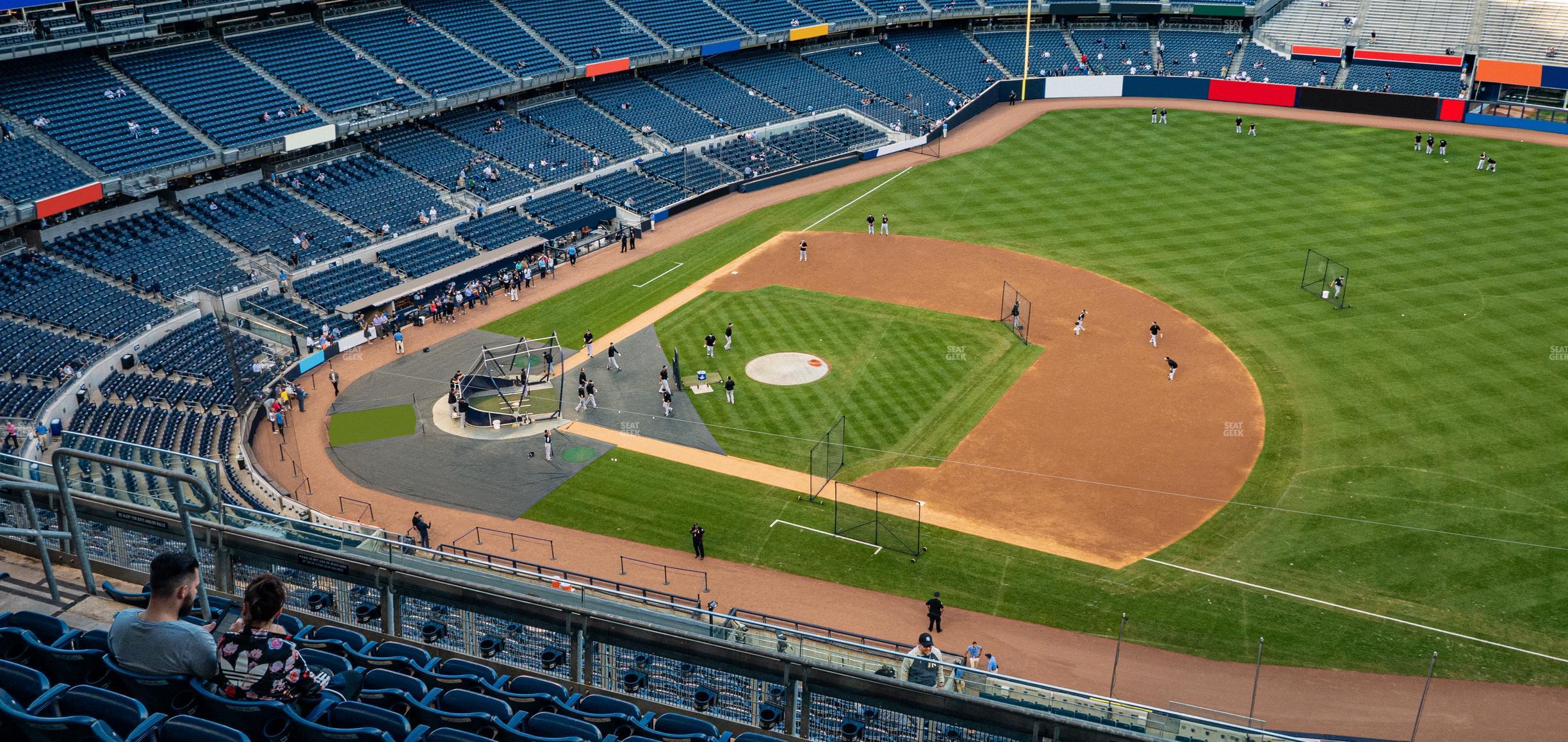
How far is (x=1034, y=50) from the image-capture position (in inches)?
3423

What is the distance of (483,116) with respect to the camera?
66812 mm

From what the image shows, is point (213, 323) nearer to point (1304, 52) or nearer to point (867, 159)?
point (867, 159)

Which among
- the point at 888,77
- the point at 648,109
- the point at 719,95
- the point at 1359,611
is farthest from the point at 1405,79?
the point at 1359,611

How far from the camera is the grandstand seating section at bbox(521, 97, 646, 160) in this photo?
220 feet

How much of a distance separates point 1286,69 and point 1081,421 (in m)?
52.6

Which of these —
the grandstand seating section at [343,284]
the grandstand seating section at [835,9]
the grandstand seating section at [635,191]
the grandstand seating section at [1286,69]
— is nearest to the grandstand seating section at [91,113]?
the grandstand seating section at [343,284]

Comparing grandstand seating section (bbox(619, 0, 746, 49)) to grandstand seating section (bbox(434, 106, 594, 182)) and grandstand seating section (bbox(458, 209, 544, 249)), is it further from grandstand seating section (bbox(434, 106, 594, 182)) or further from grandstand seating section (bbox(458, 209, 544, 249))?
grandstand seating section (bbox(458, 209, 544, 249))

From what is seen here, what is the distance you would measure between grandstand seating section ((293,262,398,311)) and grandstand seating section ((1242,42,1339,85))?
5999 centimetres

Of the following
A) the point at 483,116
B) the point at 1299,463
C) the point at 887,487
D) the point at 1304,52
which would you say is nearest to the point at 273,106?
the point at 483,116

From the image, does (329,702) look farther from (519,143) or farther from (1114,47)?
(1114,47)

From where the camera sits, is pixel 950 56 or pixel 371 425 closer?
pixel 371 425

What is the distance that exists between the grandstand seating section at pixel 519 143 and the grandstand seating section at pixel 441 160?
98 centimetres

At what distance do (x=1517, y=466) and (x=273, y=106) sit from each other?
54.2m

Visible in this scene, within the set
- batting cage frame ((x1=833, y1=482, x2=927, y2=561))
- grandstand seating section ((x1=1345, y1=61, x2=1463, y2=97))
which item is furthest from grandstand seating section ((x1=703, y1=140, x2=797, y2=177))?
grandstand seating section ((x1=1345, y1=61, x2=1463, y2=97))
